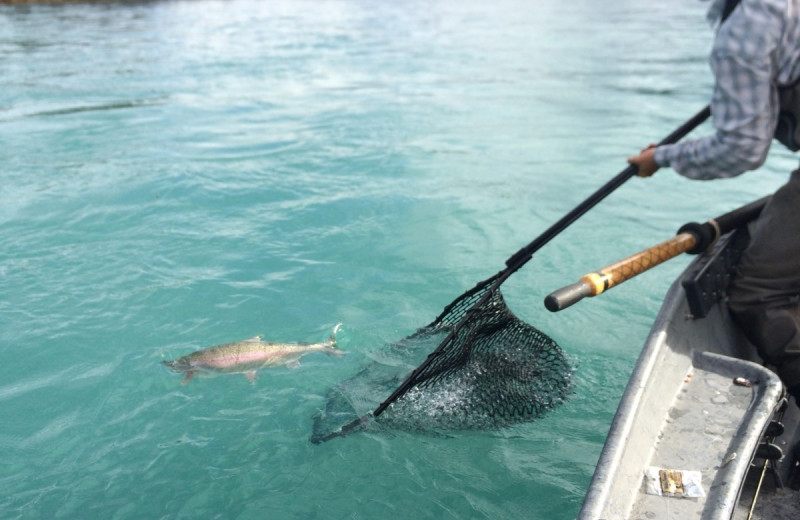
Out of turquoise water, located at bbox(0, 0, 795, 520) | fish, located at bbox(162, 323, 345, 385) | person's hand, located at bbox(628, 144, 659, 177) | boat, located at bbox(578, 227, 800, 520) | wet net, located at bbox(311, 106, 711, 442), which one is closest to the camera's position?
boat, located at bbox(578, 227, 800, 520)

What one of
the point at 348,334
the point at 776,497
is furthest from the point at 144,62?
the point at 776,497

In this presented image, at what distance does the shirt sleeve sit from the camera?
315 centimetres

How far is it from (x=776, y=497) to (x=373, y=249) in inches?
218

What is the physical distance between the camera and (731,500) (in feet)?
9.82

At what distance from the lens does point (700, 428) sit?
3461mm

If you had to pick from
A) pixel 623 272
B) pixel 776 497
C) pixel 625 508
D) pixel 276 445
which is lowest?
pixel 276 445

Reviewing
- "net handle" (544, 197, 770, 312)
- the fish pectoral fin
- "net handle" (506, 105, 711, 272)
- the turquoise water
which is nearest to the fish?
the fish pectoral fin

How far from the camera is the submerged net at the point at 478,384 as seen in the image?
469 cm

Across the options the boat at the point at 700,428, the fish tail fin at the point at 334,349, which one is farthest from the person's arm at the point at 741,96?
the fish tail fin at the point at 334,349

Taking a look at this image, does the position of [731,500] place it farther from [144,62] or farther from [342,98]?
[144,62]

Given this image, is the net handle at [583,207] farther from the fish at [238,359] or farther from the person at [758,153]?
the fish at [238,359]

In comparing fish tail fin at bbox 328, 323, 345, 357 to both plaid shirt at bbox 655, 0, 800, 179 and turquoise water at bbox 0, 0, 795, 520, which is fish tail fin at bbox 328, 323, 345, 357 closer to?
turquoise water at bbox 0, 0, 795, 520

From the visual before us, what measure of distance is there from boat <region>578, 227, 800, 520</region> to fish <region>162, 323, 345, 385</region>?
304 centimetres

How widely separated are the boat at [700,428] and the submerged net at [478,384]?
1112mm
